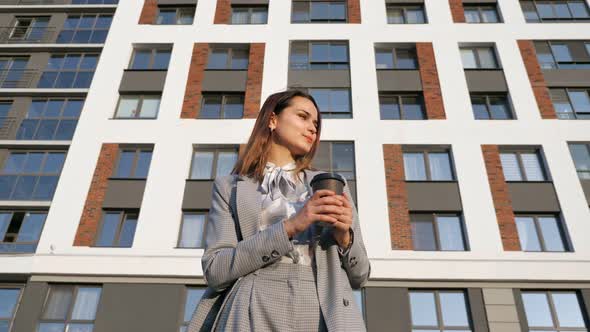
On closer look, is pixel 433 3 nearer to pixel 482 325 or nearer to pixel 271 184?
pixel 482 325

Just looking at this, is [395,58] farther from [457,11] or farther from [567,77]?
[567,77]

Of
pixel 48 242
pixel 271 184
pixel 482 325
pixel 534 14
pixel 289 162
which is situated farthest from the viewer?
pixel 534 14

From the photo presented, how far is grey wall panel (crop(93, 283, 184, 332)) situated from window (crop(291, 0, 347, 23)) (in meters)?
12.6

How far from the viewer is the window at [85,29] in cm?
2155

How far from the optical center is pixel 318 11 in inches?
768

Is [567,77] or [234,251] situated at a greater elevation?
[567,77]

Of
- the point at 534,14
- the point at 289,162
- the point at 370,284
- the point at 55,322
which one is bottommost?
the point at 289,162

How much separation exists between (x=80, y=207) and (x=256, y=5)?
457 inches

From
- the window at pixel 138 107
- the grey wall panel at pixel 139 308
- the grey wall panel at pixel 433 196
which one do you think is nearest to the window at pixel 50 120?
the window at pixel 138 107

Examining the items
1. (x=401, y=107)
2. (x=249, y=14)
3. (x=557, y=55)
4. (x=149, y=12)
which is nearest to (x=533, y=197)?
(x=401, y=107)

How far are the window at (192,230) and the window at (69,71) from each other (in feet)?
32.1

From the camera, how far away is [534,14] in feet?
62.4

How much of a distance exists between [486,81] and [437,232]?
22.7 ft

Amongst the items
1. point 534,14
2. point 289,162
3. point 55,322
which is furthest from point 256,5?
point 289,162
